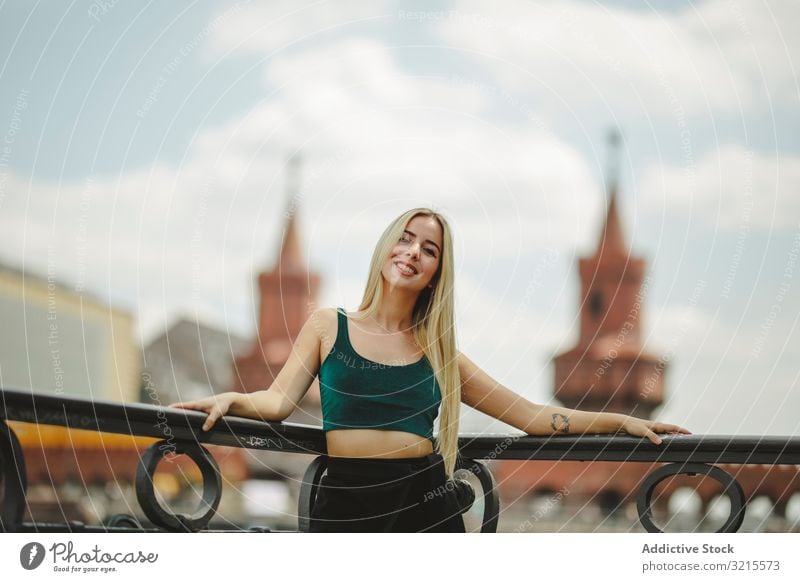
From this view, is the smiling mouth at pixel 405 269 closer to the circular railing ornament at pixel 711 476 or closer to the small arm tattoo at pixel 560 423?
the small arm tattoo at pixel 560 423

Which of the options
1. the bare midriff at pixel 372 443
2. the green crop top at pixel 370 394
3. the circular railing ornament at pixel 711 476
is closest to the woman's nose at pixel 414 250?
the green crop top at pixel 370 394

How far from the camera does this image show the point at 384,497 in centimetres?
166

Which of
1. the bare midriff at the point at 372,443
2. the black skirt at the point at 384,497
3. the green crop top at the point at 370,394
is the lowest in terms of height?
the black skirt at the point at 384,497

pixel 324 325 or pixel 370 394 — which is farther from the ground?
pixel 324 325

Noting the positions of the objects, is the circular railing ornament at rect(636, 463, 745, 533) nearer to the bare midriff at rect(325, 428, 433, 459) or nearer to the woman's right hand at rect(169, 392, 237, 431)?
the bare midriff at rect(325, 428, 433, 459)

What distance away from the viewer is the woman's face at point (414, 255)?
175 cm

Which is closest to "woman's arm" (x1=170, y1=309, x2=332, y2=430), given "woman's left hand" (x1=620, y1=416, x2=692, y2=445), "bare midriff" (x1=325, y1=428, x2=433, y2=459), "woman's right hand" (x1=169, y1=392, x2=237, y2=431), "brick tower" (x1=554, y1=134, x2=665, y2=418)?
"woman's right hand" (x1=169, y1=392, x2=237, y2=431)

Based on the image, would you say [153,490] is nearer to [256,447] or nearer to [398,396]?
[256,447]

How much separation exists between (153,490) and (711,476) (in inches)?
34.0

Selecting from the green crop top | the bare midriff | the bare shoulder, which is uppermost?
the bare shoulder

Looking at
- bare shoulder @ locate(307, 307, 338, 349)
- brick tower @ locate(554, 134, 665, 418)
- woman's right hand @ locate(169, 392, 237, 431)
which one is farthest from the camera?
brick tower @ locate(554, 134, 665, 418)

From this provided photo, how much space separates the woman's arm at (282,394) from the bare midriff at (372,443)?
101 millimetres

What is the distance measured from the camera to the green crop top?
1.66 m

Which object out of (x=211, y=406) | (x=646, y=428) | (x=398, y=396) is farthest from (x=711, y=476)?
(x=211, y=406)
